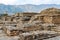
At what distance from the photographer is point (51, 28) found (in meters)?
6.69

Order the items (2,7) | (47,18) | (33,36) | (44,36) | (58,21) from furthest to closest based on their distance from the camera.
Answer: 1. (2,7)
2. (47,18)
3. (58,21)
4. (44,36)
5. (33,36)

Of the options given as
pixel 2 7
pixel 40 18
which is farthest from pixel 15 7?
pixel 40 18

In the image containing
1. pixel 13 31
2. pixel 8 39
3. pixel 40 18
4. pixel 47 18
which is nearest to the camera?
pixel 8 39

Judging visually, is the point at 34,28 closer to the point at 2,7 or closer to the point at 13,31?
the point at 13,31

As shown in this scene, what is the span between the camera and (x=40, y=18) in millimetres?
11531

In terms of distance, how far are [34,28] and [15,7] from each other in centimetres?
11111

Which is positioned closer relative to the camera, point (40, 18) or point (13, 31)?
point (13, 31)

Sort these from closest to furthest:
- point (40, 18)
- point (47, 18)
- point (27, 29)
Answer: point (27, 29)
point (47, 18)
point (40, 18)

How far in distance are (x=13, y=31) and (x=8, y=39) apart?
24.1 inches

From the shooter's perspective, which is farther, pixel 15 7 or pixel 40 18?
pixel 15 7

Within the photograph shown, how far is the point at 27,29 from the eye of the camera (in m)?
6.40

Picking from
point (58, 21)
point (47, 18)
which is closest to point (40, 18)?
point (47, 18)

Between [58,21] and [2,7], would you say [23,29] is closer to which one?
[58,21]

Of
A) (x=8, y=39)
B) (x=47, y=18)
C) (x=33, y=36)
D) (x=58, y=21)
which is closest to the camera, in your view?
(x=33, y=36)
